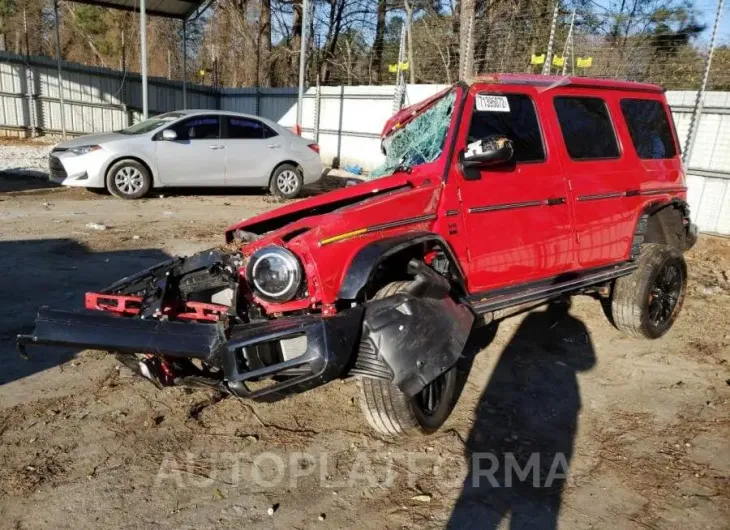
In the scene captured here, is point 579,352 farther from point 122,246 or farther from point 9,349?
point 122,246

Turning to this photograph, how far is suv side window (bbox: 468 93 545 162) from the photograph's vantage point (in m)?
3.86

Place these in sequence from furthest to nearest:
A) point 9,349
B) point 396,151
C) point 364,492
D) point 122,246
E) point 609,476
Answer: point 122,246, point 396,151, point 9,349, point 609,476, point 364,492

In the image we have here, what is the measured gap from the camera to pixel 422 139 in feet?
13.5

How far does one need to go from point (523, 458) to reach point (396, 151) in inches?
96.7

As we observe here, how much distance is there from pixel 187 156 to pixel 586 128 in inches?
300

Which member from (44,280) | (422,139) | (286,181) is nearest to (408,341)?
(422,139)

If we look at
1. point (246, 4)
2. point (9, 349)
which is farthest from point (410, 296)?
point (246, 4)

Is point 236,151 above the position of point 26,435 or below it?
above

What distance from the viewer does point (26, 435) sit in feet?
10.5

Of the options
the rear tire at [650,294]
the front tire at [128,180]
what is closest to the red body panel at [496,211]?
the rear tire at [650,294]

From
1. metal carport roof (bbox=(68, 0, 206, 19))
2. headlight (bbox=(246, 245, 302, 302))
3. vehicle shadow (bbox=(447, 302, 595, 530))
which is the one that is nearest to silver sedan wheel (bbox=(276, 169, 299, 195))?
vehicle shadow (bbox=(447, 302, 595, 530))

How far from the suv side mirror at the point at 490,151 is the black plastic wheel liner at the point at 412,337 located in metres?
1.02

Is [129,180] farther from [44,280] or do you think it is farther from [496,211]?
[496,211]

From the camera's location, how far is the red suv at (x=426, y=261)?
2.83 meters
